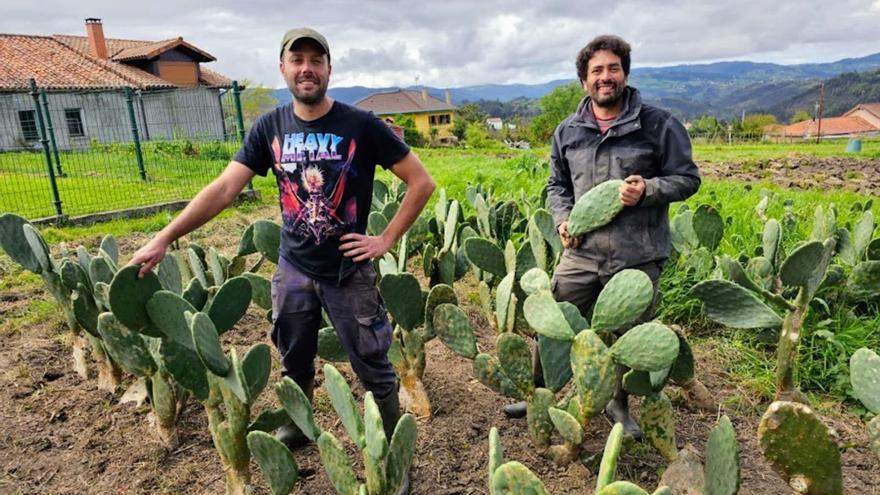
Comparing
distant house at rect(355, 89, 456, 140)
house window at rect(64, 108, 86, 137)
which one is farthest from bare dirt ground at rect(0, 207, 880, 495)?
distant house at rect(355, 89, 456, 140)

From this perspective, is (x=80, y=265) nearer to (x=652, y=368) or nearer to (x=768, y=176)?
(x=652, y=368)

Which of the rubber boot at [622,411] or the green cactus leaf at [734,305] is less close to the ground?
the green cactus leaf at [734,305]

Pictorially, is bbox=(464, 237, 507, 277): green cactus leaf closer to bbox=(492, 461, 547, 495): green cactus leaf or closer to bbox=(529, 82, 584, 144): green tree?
bbox=(492, 461, 547, 495): green cactus leaf

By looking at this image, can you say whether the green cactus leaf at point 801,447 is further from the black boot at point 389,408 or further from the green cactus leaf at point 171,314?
the green cactus leaf at point 171,314

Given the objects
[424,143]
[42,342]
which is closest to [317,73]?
[42,342]

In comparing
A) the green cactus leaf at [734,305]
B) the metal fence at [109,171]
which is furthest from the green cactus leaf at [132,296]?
the metal fence at [109,171]

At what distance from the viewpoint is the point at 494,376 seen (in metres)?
2.08

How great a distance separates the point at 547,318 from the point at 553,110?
53996mm

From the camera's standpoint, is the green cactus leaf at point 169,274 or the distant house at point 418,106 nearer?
the green cactus leaf at point 169,274

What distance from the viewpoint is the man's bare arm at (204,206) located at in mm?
1777

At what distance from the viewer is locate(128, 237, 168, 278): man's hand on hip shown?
66.1 inches

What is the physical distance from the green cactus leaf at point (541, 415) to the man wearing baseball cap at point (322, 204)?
1.49ft

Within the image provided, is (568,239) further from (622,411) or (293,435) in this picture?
(293,435)

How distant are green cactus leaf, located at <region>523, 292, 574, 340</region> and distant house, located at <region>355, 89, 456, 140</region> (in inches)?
1963
